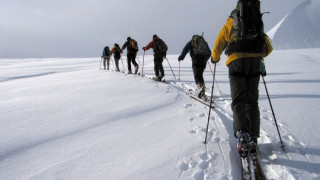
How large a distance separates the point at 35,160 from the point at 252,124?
113 inches

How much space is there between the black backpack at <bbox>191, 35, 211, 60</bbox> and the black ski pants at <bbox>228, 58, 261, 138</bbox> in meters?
2.94

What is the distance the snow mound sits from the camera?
244 feet

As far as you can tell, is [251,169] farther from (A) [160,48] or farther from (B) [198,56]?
(A) [160,48]

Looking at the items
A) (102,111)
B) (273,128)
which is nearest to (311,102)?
(273,128)

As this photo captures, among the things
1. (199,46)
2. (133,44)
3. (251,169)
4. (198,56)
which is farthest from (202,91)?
(133,44)

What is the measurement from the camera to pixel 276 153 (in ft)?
8.73

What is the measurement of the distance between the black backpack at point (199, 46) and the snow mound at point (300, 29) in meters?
83.9

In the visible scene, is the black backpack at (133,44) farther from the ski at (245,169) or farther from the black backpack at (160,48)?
the ski at (245,169)

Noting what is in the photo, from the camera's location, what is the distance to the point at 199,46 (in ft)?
18.3

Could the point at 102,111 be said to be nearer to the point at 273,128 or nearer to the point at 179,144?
the point at 179,144

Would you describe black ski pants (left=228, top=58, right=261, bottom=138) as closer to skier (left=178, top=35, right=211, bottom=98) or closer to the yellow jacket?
the yellow jacket

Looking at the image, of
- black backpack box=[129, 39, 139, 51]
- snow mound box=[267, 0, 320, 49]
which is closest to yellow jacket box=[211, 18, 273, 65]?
black backpack box=[129, 39, 139, 51]

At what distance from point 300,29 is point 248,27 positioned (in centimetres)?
9797

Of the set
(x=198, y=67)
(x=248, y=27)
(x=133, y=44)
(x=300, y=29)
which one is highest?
(x=300, y=29)
